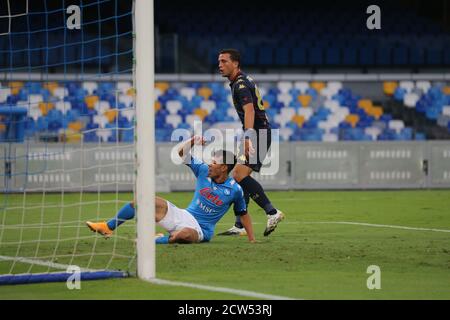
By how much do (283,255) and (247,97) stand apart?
97.3 inches

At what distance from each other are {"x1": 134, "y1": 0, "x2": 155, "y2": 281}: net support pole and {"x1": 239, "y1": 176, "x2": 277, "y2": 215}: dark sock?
363 cm

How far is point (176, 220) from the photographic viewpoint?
402 inches

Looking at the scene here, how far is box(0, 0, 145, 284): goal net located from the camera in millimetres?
9281

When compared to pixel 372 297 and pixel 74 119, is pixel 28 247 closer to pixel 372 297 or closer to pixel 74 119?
pixel 372 297

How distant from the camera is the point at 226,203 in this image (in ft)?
34.7

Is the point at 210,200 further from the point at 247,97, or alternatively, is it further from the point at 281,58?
the point at 281,58

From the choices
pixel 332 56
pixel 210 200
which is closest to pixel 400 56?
pixel 332 56

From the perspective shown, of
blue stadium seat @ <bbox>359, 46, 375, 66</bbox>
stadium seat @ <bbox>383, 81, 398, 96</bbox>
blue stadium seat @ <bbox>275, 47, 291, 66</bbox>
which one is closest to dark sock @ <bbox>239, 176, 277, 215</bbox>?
stadium seat @ <bbox>383, 81, 398, 96</bbox>

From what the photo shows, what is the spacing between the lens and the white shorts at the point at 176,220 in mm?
10156

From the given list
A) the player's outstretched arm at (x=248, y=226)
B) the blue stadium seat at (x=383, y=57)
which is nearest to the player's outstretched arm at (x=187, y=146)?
the player's outstretched arm at (x=248, y=226)

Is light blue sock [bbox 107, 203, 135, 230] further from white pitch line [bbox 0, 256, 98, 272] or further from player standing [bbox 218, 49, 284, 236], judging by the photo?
player standing [bbox 218, 49, 284, 236]

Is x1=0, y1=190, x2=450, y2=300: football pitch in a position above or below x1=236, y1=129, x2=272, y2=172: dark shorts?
below

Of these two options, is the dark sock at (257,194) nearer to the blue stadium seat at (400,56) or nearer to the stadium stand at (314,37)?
the stadium stand at (314,37)

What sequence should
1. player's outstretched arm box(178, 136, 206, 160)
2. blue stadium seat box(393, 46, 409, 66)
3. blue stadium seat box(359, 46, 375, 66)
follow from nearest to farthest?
player's outstretched arm box(178, 136, 206, 160) → blue stadium seat box(359, 46, 375, 66) → blue stadium seat box(393, 46, 409, 66)
